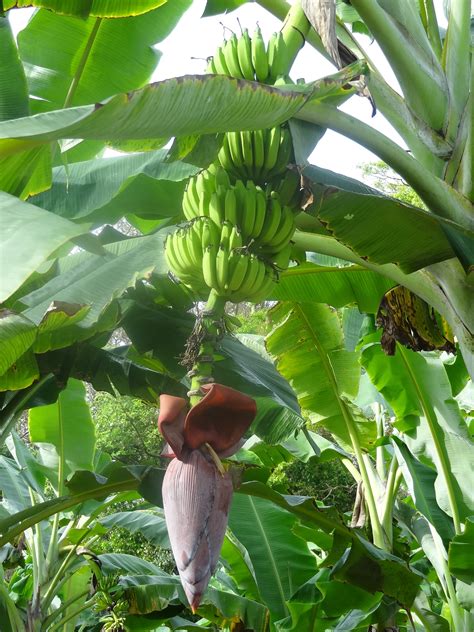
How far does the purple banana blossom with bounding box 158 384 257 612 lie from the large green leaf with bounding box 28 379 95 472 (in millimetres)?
1882

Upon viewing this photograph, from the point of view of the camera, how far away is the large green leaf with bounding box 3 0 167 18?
5.49 ft

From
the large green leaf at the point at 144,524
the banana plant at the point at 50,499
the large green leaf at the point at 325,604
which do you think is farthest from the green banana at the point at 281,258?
the large green leaf at the point at 144,524

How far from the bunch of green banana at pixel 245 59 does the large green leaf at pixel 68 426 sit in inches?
69.2

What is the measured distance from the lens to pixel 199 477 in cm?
101

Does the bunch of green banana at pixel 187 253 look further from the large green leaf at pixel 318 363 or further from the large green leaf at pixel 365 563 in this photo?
the large green leaf at pixel 318 363

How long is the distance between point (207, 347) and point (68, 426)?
1.95m

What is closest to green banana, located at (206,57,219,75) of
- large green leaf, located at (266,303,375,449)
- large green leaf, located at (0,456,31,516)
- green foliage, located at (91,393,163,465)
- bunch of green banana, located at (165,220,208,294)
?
bunch of green banana, located at (165,220,208,294)

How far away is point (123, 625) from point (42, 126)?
2.70m

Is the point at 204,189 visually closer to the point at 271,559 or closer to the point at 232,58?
the point at 232,58

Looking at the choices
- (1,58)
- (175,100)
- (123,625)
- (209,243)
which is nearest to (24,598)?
(123,625)

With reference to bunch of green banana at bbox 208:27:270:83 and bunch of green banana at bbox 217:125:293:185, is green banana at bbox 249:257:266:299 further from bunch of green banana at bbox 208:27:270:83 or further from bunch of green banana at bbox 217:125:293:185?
bunch of green banana at bbox 208:27:270:83

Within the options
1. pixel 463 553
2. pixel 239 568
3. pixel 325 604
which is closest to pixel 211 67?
pixel 463 553

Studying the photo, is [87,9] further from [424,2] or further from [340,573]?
[340,573]

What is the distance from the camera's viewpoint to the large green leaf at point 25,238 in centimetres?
67
